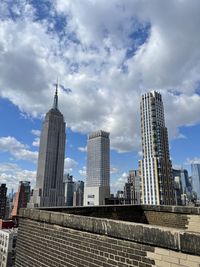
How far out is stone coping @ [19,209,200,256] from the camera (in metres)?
3.85

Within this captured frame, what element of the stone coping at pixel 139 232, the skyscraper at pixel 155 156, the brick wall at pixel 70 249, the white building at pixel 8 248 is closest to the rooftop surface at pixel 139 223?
the stone coping at pixel 139 232

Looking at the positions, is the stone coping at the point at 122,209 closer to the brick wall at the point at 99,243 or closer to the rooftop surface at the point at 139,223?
the rooftop surface at the point at 139,223

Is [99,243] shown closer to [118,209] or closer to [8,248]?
[118,209]

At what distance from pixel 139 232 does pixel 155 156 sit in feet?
364

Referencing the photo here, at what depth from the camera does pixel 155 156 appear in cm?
11194

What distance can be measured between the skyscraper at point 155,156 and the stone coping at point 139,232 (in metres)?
105

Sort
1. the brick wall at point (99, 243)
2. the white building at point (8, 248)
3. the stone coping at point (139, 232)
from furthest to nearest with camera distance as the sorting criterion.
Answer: the white building at point (8, 248) → the brick wall at point (99, 243) → the stone coping at point (139, 232)

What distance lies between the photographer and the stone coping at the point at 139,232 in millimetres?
3850

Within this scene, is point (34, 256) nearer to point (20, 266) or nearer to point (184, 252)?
point (20, 266)

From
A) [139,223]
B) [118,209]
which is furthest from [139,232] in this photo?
[118,209]

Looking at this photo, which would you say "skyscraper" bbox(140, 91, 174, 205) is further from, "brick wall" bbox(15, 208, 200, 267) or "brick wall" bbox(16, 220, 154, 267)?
"brick wall" bbox(15, 208, 200, 267)

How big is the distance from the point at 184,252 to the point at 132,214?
7.38 m

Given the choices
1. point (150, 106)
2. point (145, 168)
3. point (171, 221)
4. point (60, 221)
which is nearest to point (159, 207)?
point (171, 221)

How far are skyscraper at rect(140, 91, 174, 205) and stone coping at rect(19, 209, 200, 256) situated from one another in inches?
4120
